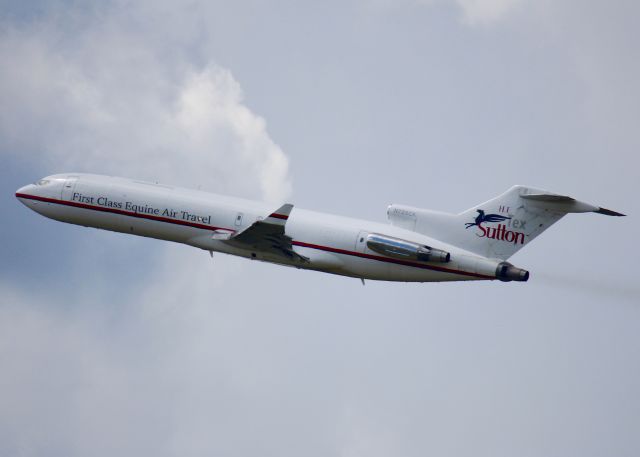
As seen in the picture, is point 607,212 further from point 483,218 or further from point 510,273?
point 483,218

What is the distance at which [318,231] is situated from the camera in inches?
1693

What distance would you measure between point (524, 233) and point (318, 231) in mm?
8733

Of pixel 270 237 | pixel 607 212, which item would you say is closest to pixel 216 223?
pixel 270 237

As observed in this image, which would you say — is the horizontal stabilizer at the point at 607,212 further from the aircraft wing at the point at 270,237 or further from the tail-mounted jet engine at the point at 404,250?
the aircraft wing at the point at 270,237

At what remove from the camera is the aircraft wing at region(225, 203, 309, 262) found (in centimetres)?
4091

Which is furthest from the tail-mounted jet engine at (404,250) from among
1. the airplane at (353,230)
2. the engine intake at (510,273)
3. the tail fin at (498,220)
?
the engine intake at (510,273)

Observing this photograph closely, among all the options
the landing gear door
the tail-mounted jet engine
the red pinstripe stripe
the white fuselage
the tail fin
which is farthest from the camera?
the landing gear door

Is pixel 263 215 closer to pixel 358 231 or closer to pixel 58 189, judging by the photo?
pixel 358 231

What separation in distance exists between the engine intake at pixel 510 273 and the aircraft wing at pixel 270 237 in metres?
8.25

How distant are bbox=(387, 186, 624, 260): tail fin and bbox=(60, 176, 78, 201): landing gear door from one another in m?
15.5

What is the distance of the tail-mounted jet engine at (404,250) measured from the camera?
41312 millimetres

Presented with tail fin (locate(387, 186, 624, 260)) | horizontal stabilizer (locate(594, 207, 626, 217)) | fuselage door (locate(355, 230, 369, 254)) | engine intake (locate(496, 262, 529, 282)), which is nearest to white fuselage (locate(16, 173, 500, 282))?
fuselage door (locate(355, 230, 369, 254))

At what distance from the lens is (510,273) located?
41.2 metres

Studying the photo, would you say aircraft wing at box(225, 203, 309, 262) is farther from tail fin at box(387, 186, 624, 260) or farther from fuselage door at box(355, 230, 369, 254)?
tail fin at box(387, 186, 624, 260)
